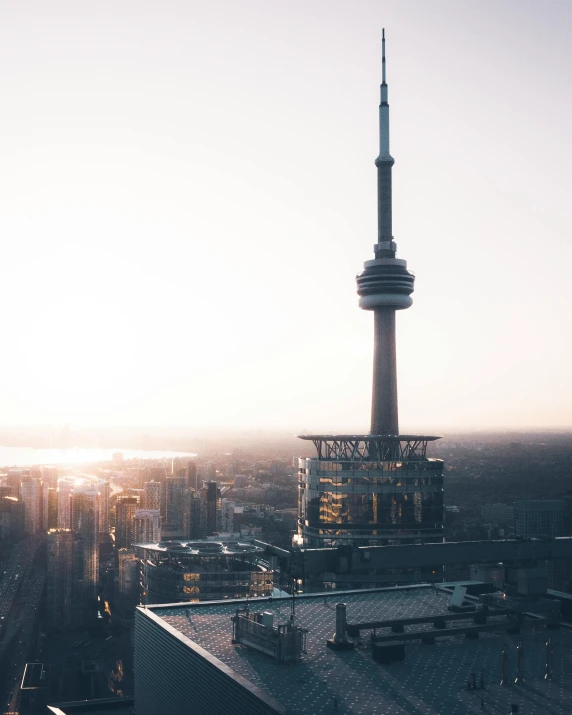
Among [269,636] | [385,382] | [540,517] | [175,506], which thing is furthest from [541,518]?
[269,636]

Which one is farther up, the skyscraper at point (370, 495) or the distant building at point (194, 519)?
the skyscraper at point (370, 495)

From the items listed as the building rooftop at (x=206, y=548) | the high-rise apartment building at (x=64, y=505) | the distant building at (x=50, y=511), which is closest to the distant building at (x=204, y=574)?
the building rooftop at (x=206, y=548)

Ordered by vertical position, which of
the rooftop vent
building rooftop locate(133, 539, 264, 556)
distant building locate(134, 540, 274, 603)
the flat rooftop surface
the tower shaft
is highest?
the tower shaft

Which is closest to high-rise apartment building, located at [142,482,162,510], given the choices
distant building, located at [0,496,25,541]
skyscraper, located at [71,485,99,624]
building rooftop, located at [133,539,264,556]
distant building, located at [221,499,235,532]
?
distant building, located at [221,499,235,532]

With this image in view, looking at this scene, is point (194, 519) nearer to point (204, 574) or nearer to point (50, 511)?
point (50, 511)

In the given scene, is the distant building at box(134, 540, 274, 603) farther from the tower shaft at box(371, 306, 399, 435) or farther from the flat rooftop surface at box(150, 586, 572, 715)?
the flat rooftop surface at box(150, 586, 572, 715)

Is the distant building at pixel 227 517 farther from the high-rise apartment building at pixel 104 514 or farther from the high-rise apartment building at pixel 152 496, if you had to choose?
the high-rise apartment building at pixel 104 514

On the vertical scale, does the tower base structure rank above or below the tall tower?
below
